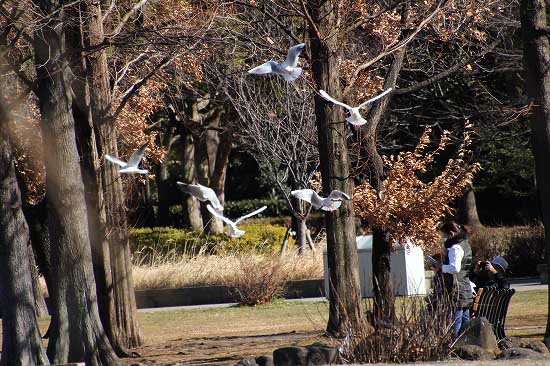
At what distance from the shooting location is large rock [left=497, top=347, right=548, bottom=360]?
34.1 ft

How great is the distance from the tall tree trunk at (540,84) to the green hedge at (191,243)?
1286 cm

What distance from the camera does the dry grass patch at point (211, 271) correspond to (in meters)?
22.9

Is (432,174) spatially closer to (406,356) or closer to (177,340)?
(177,340)

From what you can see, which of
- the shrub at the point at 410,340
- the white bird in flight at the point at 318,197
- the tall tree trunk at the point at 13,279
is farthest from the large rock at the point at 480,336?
the tall tree trunk at the point at 13,279

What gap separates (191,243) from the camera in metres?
28.7

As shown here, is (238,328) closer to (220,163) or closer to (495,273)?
(495,273)

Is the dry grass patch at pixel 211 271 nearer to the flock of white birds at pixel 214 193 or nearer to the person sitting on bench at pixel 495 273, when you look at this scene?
the person sitting on bench at pixel 495 273

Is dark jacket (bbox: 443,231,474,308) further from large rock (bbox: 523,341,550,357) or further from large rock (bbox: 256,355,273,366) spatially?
large rock (bbox: 256,355,273,366)

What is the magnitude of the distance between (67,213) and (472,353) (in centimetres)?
517

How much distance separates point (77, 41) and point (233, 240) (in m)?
14.8

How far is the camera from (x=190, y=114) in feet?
99.1

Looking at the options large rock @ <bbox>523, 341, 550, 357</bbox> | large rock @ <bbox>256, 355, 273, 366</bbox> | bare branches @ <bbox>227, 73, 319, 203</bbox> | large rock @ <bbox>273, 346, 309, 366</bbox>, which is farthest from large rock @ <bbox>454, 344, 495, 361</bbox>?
bare branches @ <bbox>227, 73, 319, 203</bbox>

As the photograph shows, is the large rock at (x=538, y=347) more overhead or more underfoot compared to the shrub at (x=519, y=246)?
more underfoot

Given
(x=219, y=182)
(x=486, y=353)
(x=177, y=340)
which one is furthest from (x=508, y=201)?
(x=486, y=353)
